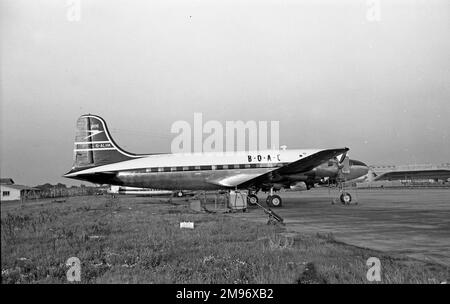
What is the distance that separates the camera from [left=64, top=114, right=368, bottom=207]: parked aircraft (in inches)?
882

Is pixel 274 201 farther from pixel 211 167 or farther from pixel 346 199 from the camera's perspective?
pixel 346 199

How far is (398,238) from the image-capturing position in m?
9.31

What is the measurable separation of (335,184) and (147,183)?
46.2 feet

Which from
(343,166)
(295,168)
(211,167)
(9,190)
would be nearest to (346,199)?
(343,166)

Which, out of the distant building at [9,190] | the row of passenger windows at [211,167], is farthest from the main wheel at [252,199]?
the distant building at [9,190]

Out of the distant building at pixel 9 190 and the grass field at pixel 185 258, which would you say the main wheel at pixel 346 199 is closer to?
the grass field at pixel 185 258

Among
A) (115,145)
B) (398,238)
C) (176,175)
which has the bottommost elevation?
(398,238)

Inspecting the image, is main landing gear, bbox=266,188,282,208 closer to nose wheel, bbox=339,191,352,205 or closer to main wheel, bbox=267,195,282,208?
main wheel, bbox=267,195,282,208

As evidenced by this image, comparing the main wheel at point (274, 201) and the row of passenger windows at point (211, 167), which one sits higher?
the row of passenger windows at point (211, 167)

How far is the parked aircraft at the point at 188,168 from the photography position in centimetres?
2241

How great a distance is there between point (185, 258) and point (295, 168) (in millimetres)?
16263

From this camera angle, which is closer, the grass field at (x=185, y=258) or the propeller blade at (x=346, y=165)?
the grass field at (x=185, y=258)
